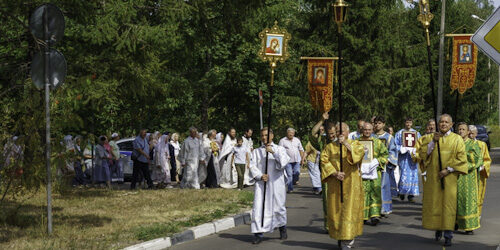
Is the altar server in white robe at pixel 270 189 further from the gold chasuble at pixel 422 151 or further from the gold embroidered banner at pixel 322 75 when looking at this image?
the gold embroidered banner at pixel 322 75

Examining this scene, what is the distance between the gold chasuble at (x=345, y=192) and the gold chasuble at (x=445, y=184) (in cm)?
109

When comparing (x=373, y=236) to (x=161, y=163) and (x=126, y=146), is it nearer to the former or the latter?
(x=161, y=163)

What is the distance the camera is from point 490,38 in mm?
7805

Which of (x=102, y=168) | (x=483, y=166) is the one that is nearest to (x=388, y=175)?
(x=483, y=166)

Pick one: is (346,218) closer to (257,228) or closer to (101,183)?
(257,228)

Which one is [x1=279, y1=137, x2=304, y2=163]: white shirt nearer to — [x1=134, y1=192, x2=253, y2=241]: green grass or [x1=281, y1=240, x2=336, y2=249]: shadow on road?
[x1=134, y1=192, x2=253, y2=241]: green grass

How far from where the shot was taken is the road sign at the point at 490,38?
7789mm

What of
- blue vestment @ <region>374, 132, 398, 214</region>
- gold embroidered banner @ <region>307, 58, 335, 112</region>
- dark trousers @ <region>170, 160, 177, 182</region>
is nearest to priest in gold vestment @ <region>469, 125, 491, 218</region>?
blue vestment @ <region>374, 132, 398, 214</region>

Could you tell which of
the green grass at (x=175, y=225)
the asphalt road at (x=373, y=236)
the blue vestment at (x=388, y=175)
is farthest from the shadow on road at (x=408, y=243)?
the green grass at (x=175, y=225)

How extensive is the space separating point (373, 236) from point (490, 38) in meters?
4.31

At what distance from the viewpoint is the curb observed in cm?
1021

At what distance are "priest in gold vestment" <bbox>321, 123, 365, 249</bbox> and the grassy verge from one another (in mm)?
2421

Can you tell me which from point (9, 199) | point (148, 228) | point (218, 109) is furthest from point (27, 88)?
point (218, 109)

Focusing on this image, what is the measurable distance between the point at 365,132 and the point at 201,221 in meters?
2.87
